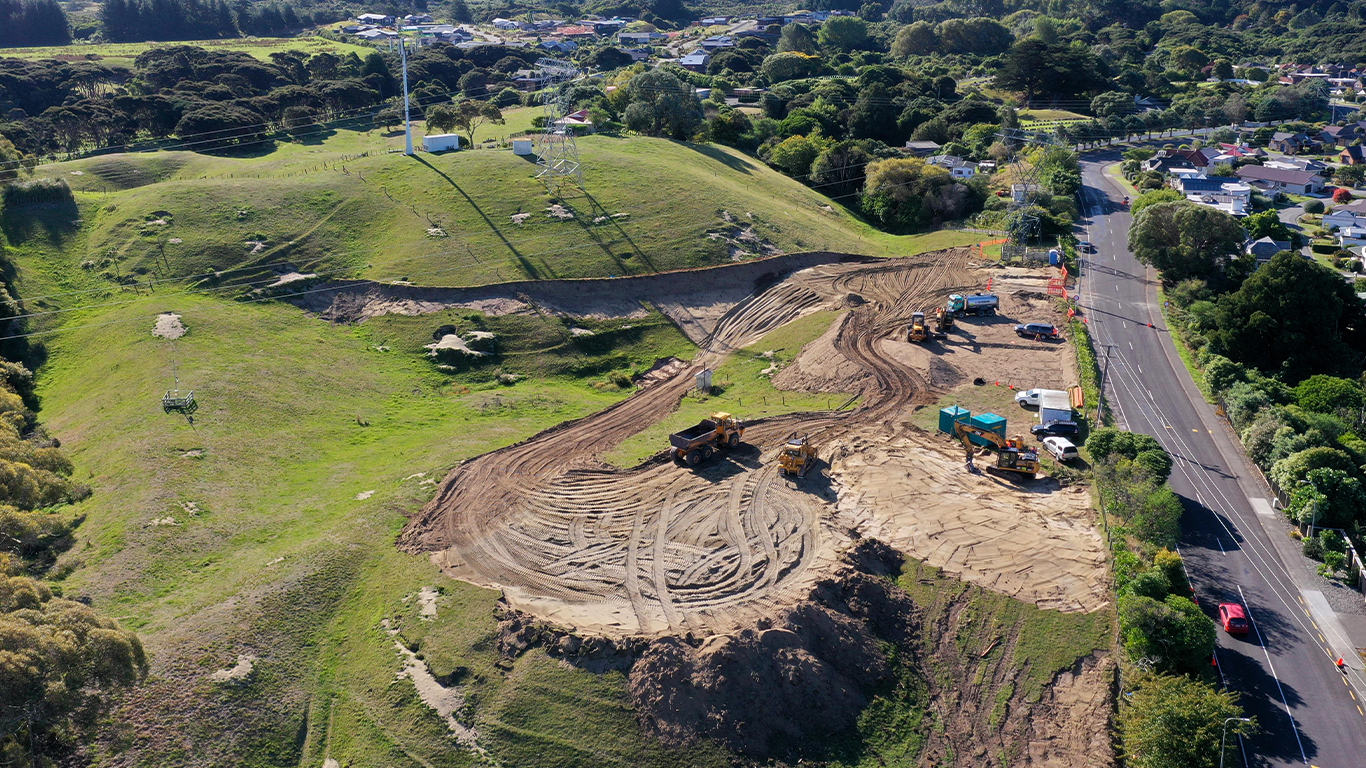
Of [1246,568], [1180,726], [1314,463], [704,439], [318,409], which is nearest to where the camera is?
[1180,726]

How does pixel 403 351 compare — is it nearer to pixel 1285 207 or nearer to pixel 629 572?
pixel 629 572

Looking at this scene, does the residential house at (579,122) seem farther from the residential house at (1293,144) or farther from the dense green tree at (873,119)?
the residential house at (1293,144)

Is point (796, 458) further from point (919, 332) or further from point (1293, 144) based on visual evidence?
point (1293, 144)

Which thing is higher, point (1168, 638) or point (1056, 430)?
point (1168, 638)

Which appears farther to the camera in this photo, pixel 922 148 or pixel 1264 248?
pixel 922 148

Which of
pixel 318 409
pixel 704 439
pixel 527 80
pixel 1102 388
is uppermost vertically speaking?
pixel 1102 388

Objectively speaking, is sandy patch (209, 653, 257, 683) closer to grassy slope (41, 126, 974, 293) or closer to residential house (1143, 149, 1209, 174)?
grassy slope (41, 126, 974, 293)

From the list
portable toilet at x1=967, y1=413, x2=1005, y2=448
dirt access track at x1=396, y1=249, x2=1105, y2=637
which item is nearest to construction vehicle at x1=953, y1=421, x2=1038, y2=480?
portable toilet at x1=967, y1=413, x2=1005, y2=448

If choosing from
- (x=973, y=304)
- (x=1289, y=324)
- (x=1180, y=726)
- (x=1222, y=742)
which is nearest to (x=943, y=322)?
(x=973, y=304)

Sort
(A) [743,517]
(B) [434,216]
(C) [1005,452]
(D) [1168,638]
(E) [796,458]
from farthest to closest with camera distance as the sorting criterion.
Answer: (B) [434,216], (C) [1005,452], (E) [796,458], (A) [743,517], (D) [1168,638]
